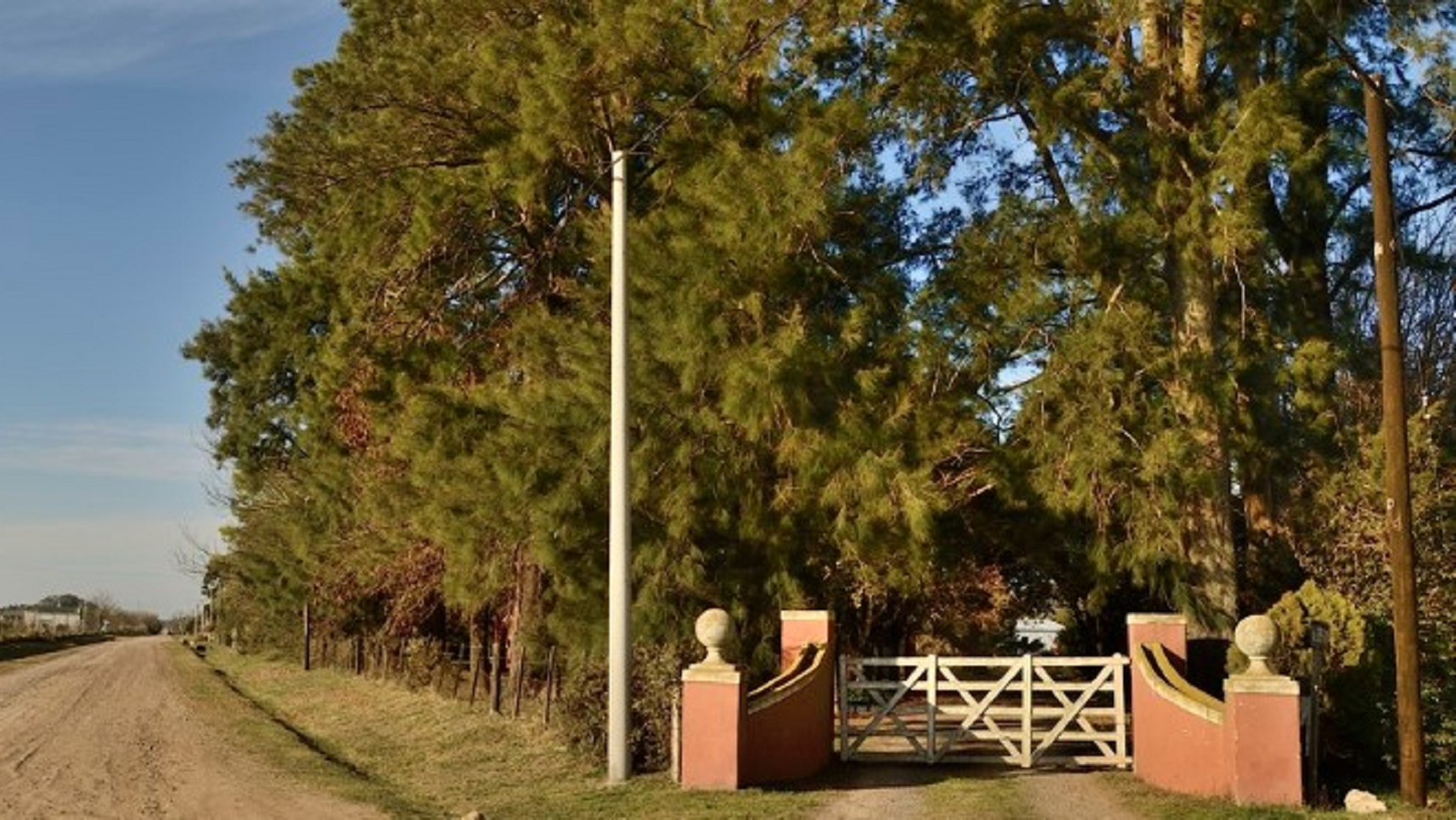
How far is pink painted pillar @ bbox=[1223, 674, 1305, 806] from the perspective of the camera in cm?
1243

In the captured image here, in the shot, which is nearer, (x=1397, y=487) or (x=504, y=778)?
(x=1397, y=487)

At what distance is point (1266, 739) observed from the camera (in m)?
12.6

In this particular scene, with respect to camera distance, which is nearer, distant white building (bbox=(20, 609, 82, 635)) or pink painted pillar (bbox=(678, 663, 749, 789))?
pink painted pillar (bbox=(678, 663, 749, 789))

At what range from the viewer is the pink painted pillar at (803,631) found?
16.5 meters

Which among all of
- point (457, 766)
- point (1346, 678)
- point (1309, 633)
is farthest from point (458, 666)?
point (1346, 678)

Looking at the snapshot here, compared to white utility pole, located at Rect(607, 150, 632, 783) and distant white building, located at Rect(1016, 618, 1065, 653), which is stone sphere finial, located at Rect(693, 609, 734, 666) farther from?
distant white building, located at Rect(1016, 618, 1065, 653)

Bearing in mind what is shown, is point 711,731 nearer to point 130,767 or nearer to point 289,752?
point 130,767

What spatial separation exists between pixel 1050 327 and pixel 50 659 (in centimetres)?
4908

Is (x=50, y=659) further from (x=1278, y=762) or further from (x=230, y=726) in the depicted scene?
(x=1278, y=762)

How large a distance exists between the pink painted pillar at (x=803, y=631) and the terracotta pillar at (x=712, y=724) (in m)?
2.80

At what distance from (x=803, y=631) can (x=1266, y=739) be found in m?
5.77

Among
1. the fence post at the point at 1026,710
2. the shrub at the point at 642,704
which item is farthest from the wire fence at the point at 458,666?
the fence post at the point at 1026,710

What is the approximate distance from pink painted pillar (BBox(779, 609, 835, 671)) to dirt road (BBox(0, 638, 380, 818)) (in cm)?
545

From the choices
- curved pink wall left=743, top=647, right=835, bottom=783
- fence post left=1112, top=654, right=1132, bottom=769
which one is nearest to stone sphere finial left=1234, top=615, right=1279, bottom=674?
fence post left=1112, top=654, right=1132, bottom=769
